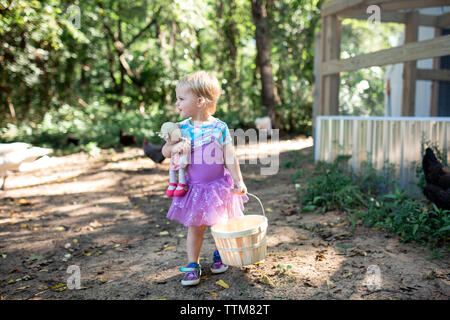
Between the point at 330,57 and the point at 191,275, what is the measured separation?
4382 mm

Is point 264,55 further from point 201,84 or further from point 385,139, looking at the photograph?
point 201,84

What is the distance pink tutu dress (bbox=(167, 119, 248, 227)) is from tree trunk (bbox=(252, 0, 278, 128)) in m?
7.11

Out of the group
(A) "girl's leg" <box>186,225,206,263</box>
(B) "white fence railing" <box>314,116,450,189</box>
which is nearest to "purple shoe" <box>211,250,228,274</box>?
(A) "girl's leg" <box>186,225,206,263</box>

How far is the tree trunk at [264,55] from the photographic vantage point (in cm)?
895

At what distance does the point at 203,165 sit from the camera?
2.55 meters

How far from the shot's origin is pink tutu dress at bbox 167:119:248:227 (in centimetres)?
249

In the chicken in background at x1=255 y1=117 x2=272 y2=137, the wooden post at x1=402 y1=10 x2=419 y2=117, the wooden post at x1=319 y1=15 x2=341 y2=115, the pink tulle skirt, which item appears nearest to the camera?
the pink tulle skirt

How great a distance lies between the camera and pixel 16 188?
566cm

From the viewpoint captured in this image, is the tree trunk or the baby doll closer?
the baby doll

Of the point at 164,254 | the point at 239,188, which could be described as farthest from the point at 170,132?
the point at 164,254

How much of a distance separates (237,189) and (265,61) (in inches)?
287

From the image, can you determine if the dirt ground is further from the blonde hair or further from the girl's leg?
the blonde hair
